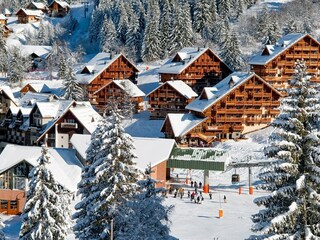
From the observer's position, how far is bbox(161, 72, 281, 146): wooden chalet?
7888 centimetres

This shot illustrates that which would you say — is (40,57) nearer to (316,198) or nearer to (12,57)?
(12,57)

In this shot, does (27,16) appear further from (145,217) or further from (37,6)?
(145,217)

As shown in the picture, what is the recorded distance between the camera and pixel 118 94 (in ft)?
317

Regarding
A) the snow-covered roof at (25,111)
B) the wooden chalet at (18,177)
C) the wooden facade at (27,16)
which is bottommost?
the wooden chalet at (18,177)

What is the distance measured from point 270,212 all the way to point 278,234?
920mm

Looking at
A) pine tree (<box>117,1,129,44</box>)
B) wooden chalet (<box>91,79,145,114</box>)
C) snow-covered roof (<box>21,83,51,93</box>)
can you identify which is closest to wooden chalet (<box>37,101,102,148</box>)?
wooden chalet (<box>91,79,145,114</box>)

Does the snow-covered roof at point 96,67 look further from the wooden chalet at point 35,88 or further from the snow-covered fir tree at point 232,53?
the snow-covered fir tree at point 232,53

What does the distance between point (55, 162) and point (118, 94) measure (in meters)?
41.8

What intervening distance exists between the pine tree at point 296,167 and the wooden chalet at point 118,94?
240ft

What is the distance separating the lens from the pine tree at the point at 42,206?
3291 centimetres

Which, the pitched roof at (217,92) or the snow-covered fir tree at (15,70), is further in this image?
the snow-covered fir tree at (15,70)

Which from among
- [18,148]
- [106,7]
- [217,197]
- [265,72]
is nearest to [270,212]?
[217,197]

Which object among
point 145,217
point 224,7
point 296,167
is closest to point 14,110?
point 145,217

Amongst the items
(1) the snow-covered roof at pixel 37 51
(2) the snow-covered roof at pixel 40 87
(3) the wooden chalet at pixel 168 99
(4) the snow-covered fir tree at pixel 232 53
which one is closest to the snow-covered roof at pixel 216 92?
(3) the wooden chalet at pixel 168 99
